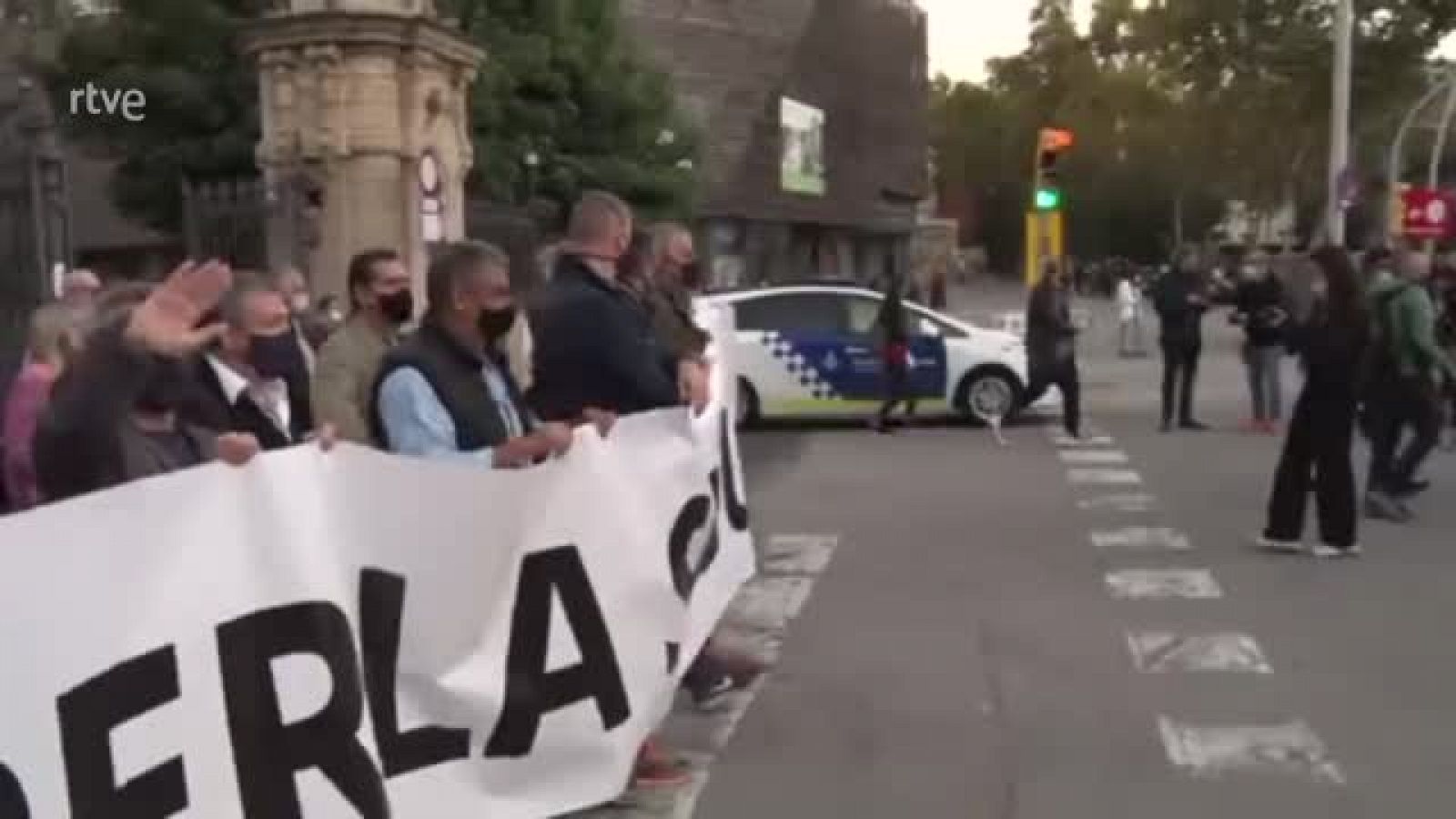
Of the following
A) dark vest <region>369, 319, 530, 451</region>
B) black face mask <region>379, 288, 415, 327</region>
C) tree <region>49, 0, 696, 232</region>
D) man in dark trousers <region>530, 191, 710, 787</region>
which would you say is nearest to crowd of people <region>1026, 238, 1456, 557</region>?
man in dark trousers <region>530, 191, 710, 787</region>

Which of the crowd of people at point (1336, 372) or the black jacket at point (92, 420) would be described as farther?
the crowd of people at point (1336, 372)

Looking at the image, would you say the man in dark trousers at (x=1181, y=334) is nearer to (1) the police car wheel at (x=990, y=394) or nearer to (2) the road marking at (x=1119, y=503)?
(1) the police car wheel at (x=990, y=394)

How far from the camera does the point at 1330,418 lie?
1140 centimetres

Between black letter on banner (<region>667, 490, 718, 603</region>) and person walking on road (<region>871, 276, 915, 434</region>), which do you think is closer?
black letter on banner (<region>667, 490, 718, 603</region>)

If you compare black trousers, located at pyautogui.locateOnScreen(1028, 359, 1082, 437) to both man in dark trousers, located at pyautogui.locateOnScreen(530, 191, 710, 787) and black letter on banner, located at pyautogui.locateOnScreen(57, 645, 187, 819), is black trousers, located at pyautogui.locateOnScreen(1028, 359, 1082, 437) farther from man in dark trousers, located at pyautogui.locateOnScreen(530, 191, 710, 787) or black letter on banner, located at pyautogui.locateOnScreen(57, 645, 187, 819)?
black letter on banner, located at pyautogui.locateOnScreen(57, 645, 187, 819)

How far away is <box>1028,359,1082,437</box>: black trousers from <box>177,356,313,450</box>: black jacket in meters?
13.5

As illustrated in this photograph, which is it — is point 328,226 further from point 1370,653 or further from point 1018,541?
point 1370,653

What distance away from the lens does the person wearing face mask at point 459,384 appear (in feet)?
19.3

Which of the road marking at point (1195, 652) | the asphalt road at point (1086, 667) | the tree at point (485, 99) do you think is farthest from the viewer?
the tree at point (485, 99)

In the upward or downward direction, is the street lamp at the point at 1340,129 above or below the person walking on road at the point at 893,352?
above

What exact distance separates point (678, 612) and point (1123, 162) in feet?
309

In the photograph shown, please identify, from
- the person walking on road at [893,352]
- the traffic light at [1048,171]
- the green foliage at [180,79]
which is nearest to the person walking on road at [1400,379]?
the person walking on road at [893,352]

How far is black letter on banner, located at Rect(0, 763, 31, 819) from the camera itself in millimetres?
4023

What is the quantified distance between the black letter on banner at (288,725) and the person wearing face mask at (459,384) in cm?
96
